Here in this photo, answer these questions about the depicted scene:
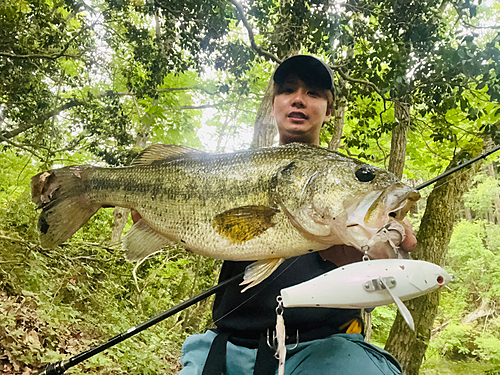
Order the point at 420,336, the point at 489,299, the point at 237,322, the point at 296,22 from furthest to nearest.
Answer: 1. the point at 489,299
2. the point at 420,336
3. the point at 296,22
4. the point at 237,322

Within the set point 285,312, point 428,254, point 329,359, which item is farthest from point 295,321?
point 428,254

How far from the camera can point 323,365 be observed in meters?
1.28

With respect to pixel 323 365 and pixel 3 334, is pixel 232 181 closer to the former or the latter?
pixel 323 365

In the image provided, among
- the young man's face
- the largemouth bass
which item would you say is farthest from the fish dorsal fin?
the young man's face

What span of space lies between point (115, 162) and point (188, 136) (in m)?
4.79

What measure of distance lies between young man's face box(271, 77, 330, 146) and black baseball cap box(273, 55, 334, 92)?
31mm

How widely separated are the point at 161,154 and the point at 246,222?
654 millimetres

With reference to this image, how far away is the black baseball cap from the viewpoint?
1.70 metres

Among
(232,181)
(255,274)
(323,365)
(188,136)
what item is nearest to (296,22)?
(232,181)

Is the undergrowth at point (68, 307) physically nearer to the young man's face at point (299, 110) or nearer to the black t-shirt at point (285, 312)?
the black t-shirt at point (285, 312)

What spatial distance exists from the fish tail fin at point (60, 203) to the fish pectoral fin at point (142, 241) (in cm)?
27

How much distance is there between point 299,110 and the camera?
1719mm

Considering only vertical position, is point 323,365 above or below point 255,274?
below

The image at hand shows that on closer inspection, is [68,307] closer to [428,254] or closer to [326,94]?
[326,94]
